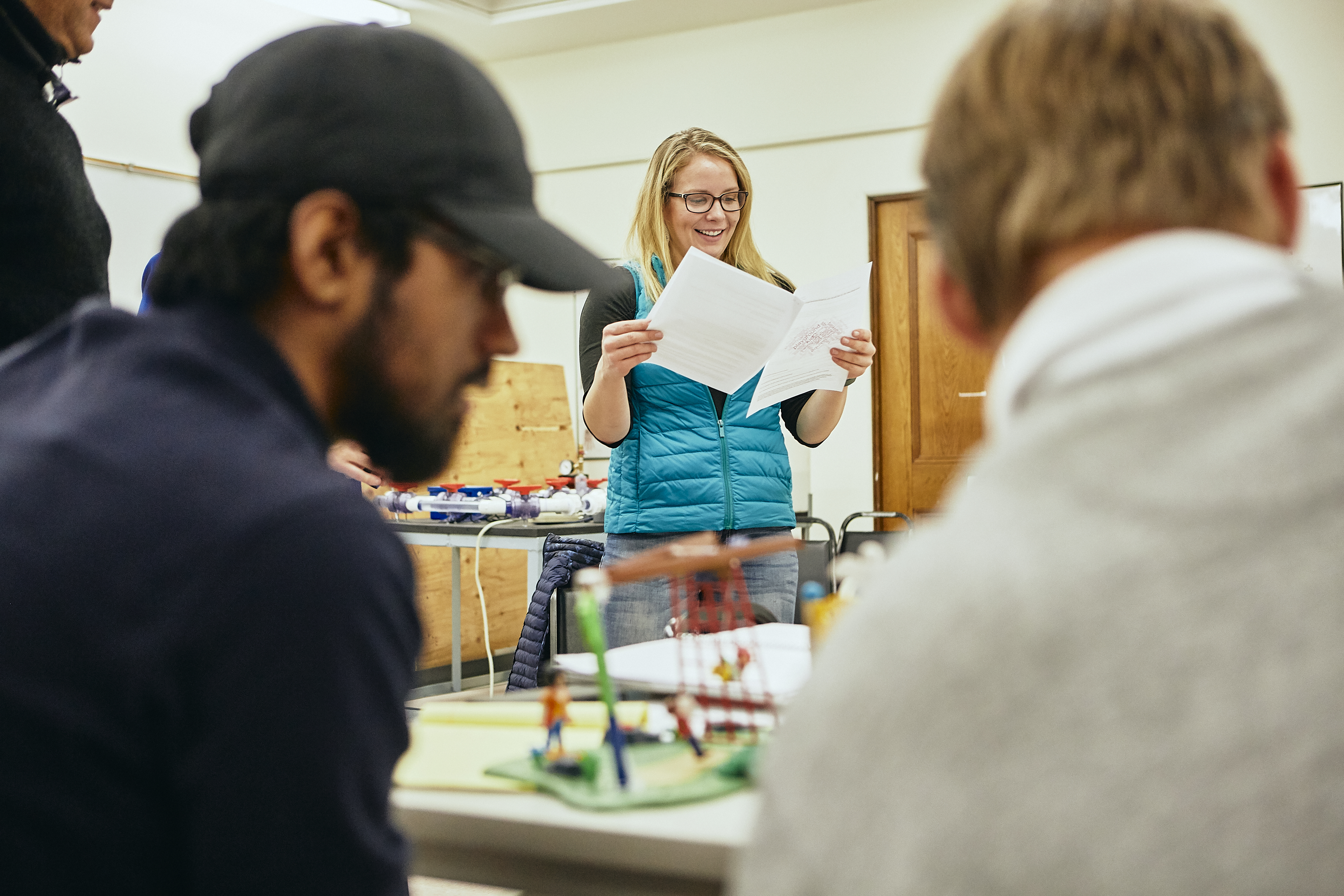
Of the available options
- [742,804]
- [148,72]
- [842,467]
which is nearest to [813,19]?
[842,467]

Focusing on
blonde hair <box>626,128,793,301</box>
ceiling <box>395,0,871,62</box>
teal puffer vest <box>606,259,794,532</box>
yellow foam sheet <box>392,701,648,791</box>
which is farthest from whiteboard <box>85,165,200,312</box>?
yellow foam sheet <box>392,701,648,791</box>

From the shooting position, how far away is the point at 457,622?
446cm

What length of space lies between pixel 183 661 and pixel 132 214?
211 inches

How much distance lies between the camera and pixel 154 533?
609mm

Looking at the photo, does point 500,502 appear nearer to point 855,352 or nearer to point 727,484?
point 727,484

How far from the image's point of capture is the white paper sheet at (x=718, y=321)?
6.37 feet

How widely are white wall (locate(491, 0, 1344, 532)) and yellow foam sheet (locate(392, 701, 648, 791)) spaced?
4411 millimetres

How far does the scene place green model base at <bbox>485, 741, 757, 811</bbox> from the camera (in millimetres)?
835

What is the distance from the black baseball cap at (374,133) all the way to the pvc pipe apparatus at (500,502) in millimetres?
3028

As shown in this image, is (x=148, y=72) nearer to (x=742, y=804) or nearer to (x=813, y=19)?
(x=813, y=19)

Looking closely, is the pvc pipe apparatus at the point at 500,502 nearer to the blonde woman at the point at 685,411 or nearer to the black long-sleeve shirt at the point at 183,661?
the blonde woman at the point at 685,411

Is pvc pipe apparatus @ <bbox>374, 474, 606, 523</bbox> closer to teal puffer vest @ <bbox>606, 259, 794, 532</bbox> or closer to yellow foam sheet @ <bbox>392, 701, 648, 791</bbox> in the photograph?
teal puffer vest @ <bbox>606, 259, 794, 532</bbox>

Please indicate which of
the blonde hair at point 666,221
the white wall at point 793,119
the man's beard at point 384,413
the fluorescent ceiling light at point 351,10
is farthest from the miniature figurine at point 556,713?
the fluorescent ceiling light at point 351,10

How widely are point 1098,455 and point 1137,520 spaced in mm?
30
